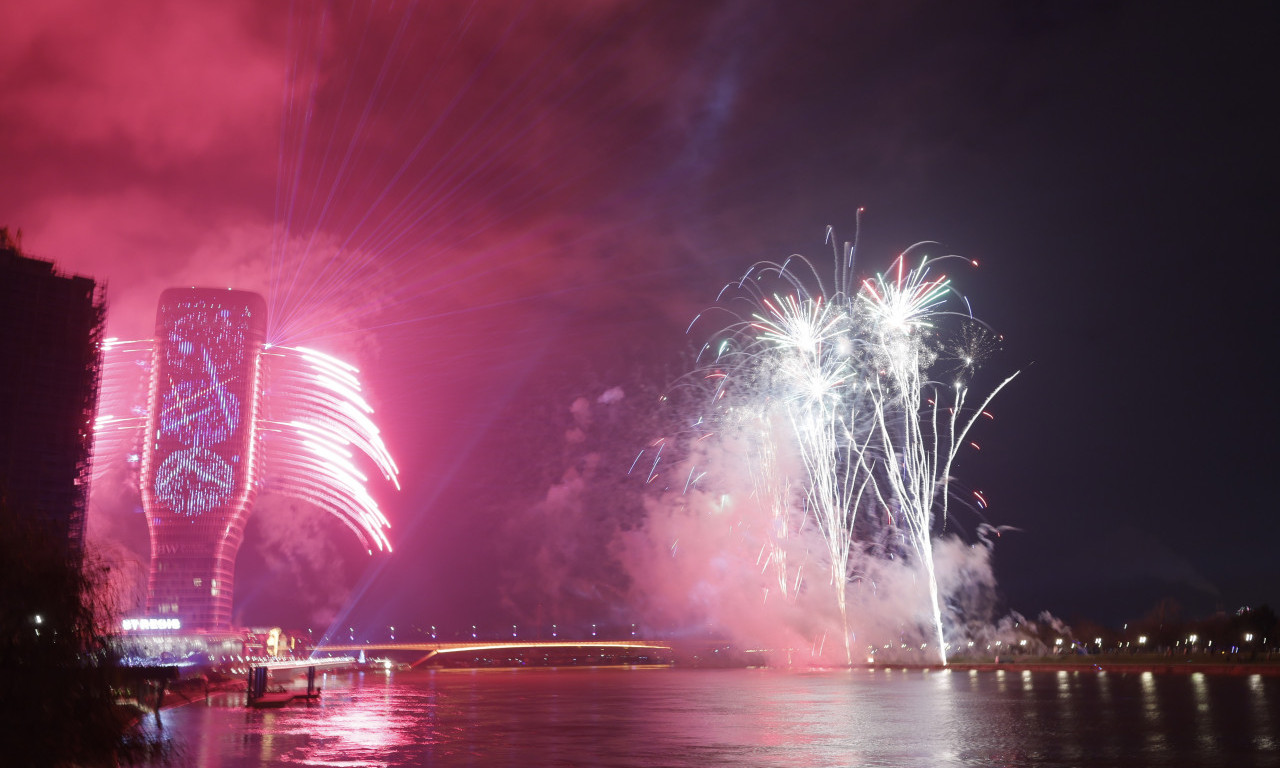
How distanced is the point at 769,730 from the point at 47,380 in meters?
93.6

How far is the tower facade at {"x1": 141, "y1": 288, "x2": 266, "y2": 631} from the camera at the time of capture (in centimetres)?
15862

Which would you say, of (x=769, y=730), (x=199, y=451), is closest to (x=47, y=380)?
(x=199, y=451)

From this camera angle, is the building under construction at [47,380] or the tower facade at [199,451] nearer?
the building under construction at [47,380]

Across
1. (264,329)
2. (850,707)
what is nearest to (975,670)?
(850,707)

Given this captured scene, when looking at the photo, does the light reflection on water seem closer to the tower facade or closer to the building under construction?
the building under construction

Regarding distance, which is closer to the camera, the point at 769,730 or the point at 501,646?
the point at 769,730

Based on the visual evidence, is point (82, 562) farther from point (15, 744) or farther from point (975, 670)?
point (975, 670)

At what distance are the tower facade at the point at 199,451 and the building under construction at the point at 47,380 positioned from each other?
5176 cm

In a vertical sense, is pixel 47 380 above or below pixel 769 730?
above

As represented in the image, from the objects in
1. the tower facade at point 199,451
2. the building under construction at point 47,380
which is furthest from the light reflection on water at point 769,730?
the tower facade at point 199,451

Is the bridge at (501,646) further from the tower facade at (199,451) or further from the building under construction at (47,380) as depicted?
the building under construction at (47,380)

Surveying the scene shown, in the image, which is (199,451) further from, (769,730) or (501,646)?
(769,730)

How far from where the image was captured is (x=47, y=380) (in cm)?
10319

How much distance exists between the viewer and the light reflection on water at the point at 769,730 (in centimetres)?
2677
